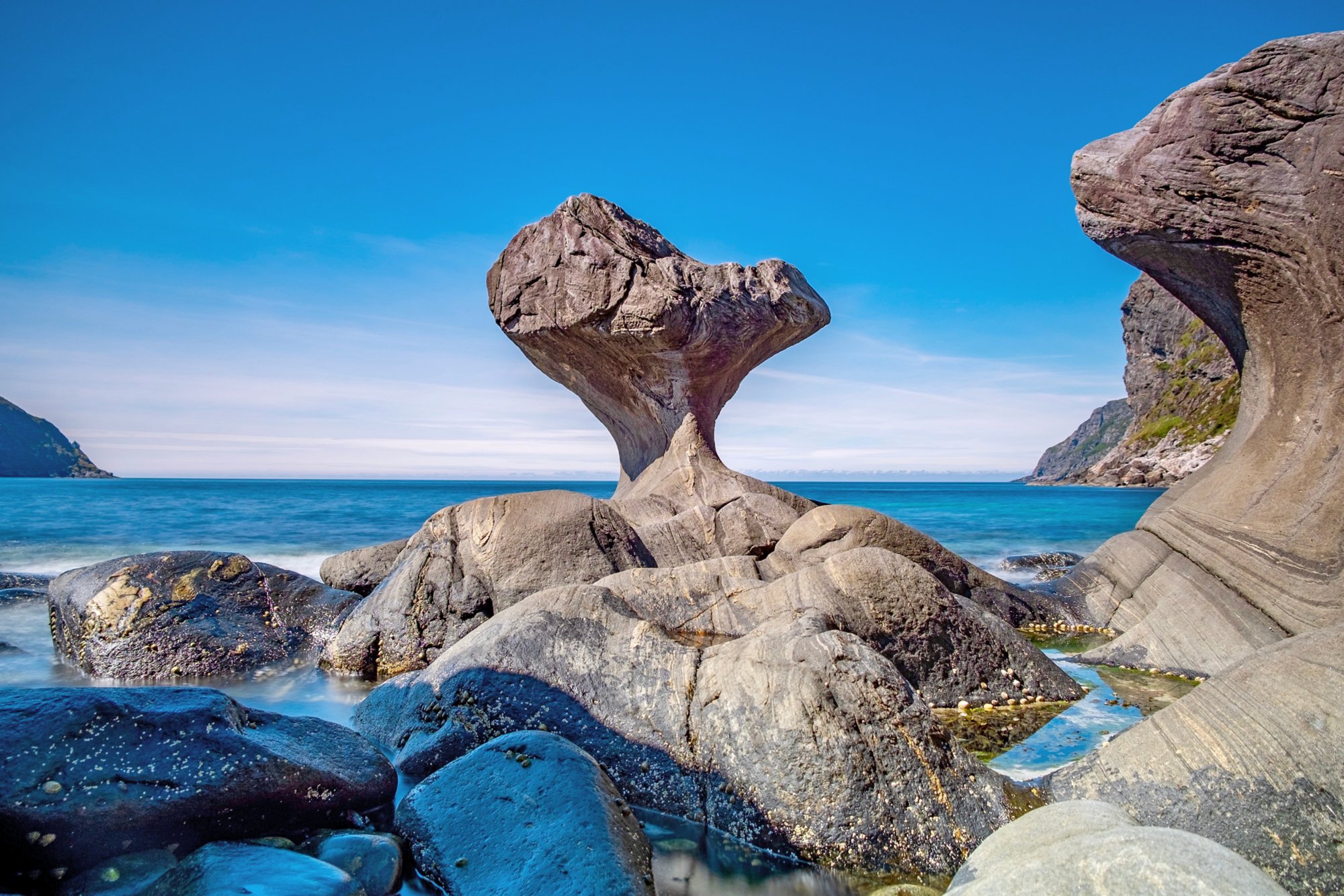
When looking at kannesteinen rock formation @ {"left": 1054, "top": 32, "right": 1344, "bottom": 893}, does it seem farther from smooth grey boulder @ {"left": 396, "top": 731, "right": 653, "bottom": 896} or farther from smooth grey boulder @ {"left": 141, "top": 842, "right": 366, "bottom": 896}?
smooth grey boulder @ {"left": 141, "top": 842, "right": 366, "bottom": 896}

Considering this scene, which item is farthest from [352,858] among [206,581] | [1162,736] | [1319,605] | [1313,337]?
[1313,337]

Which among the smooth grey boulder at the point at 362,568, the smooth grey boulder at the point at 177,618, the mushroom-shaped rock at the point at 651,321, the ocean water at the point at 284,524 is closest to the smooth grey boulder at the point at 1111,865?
the smooth grey boulder at the point at 177,618

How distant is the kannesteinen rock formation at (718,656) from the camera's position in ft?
13.4

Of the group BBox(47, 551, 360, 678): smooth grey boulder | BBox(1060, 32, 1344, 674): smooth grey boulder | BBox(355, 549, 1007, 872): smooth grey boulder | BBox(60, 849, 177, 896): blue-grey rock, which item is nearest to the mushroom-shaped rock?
BBox(47, 551, 360, 678): smooth grey boulder

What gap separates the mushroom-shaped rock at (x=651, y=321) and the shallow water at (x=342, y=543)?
686cm

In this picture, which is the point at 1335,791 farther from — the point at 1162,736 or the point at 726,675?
the point at 726,675

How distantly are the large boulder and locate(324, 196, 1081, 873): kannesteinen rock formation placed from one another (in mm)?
1226

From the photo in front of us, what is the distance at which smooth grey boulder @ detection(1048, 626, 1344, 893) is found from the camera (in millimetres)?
3340

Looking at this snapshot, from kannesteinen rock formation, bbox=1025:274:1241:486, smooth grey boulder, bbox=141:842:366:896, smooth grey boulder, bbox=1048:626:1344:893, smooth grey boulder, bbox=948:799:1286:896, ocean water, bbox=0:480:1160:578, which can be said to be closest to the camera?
smooth grey boulder, bbox=948:799:1286:896

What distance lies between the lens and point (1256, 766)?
358 centimetres

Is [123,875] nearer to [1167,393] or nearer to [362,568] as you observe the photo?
[362,568]

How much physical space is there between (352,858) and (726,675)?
82.3 inches

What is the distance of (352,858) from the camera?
3.55m

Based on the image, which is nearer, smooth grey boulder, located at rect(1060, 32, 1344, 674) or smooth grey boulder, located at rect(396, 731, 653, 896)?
smooth grey boulder, located at rect(396, 731, 653, 896)
